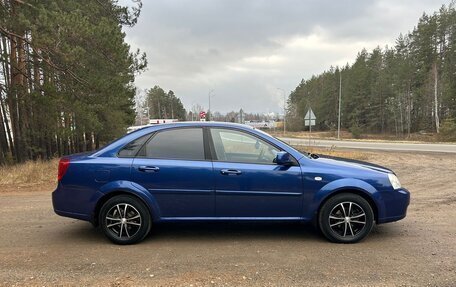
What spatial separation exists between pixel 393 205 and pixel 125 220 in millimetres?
3601

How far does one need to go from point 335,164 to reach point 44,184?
29.5 ft

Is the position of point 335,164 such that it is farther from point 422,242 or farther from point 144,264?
point 144,264

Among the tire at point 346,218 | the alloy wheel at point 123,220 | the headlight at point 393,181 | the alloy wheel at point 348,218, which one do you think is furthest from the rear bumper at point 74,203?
the headlight at point 393,181

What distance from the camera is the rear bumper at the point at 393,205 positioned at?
5.20 metres

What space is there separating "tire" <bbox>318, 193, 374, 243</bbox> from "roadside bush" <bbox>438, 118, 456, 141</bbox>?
46.4 m

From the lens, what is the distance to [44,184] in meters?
11.2

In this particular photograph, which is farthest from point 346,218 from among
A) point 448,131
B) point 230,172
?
point 448,131

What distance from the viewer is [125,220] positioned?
5.21m

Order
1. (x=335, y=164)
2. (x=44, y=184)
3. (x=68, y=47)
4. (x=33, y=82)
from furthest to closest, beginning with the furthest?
(x=33, y=82)
(x=68, y=47)
(x=44, y=184)
(x=335, y=164)

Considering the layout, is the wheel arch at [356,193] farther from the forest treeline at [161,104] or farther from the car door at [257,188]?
the forest treeline at [161,104]

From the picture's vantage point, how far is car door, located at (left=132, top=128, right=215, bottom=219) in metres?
5.14

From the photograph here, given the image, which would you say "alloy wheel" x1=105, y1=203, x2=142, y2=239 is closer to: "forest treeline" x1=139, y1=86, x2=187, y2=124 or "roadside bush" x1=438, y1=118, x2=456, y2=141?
"roadside bush" x1=438, y1=118, x2=456, y2=141

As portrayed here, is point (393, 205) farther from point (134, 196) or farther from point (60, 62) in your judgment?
point (60, 62)

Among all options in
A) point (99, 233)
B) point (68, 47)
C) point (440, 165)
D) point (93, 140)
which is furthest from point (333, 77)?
point (99, 233)
